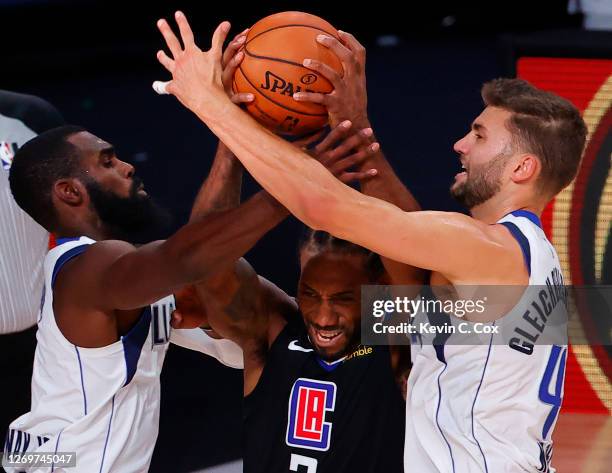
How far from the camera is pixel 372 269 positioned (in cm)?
324

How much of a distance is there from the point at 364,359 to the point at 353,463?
0.32 m

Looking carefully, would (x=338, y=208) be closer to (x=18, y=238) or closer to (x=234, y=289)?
(x=234, y=289)

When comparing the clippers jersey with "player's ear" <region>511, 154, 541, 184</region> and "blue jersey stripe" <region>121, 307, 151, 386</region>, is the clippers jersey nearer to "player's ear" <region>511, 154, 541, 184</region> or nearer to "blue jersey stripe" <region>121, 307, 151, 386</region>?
"blue jersey stripe" <region>121, 307, 151, 386</region>

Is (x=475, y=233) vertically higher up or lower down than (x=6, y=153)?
lower down

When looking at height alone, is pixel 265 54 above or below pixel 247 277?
above

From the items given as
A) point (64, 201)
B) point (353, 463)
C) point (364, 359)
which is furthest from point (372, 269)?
point (64, 201)

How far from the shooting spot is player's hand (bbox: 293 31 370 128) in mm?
2721

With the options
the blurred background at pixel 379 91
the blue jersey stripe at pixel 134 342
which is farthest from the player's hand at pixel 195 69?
the blurred background at pixel 379 91

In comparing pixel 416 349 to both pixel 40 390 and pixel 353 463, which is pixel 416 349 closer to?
pixel 353 463

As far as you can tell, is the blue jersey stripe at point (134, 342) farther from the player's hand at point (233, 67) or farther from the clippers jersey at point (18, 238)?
the clippers jersey at point (18, 238)

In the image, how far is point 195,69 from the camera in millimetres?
2783

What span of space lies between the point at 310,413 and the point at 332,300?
352mm

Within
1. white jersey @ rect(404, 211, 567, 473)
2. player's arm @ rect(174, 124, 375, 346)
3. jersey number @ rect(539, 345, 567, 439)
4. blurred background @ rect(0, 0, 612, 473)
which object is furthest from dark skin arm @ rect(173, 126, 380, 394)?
blurred background @ rect(0, 0, 612, 473)

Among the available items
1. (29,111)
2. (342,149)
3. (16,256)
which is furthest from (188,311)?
(29,111)
